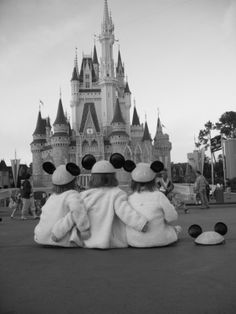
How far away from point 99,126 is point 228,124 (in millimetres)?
22824

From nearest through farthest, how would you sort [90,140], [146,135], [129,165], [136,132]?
[129,165]
[90,140]
[146,135]
[136,132]

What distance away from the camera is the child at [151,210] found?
5531mm

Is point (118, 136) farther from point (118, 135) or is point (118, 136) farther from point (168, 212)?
point (168, 212)

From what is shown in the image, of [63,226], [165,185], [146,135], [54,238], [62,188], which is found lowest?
[54,238]

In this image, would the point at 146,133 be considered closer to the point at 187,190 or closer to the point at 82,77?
the point at 82,77

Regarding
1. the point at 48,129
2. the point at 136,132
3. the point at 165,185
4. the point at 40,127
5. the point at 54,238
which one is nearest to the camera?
the point at 54,238

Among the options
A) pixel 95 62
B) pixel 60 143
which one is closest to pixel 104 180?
pixel 60 143

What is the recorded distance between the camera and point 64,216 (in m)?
5.80

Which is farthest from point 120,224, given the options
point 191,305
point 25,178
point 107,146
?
point 107,146

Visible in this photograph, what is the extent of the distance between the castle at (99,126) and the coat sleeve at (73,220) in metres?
55.9

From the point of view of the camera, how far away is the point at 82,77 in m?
75.8

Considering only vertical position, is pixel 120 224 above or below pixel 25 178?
below

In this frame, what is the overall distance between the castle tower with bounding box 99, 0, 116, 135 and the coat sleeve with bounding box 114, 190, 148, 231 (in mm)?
64286

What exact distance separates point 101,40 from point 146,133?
1866cm
